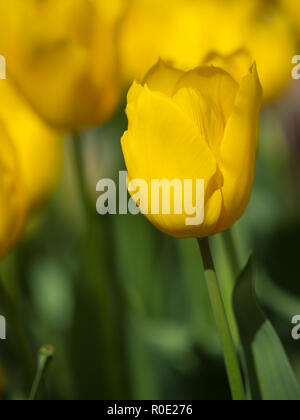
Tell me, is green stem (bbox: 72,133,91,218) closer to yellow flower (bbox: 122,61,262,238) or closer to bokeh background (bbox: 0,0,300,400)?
bokeh background (bbox: 0,0,300,400)

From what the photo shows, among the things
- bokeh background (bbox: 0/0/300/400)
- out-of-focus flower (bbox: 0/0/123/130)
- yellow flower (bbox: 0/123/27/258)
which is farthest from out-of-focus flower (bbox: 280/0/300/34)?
yellow flower (bbox: 0/123/27/258)

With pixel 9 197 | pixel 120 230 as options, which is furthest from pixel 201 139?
pixel 120 230

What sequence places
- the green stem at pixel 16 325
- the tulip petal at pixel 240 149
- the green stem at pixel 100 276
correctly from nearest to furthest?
the tulip petal at pixel 240 149 → the green stem at pixel 16 325 → the green stem at pixel 100 276

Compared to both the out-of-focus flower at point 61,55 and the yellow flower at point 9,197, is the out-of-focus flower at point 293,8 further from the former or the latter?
the yellow flower at point 9,197

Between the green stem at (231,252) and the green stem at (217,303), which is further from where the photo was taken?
the green stem at (231,252)

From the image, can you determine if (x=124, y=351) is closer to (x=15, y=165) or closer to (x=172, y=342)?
(x=172, y=342)

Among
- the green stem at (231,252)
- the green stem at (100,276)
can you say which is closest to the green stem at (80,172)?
the green stem at (100,276)
